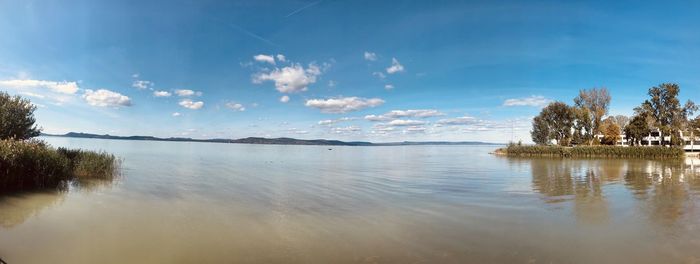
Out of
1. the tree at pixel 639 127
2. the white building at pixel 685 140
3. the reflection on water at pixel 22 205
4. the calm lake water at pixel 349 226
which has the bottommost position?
the calm lake water at pixel 349 226

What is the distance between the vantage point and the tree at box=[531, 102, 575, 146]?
81.0 meters

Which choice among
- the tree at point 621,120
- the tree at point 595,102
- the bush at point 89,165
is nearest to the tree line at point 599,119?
the tree at point 595,102

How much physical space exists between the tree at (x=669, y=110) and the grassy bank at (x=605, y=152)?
7.64 m

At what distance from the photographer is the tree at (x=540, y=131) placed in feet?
278

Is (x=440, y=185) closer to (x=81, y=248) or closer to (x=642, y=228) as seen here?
(x=642, y=228)

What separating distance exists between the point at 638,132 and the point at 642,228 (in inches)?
3477

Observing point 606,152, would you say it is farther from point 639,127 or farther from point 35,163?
point 35,163

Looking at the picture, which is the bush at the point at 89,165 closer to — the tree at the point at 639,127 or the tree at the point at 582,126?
the tree at the point at 582,126

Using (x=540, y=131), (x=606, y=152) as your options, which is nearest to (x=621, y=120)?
(x=540, y=131)

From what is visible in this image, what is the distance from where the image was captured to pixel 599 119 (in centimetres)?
7856

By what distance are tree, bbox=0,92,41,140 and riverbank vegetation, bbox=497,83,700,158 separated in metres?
73.3

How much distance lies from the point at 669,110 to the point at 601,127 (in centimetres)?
1172

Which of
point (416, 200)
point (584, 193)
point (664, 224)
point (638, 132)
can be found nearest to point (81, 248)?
point (416, 200)

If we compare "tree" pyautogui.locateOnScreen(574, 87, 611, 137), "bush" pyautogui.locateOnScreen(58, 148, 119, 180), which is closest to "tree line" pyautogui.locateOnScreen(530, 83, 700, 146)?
"tree" pyautogui.locateOnScreen(574, 87, 611, 137)
